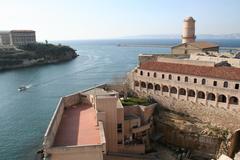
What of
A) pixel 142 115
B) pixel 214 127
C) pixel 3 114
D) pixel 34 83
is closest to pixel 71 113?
pixel 142 115

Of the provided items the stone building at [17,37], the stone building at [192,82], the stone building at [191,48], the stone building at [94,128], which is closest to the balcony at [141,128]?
the stone building at [94,128]

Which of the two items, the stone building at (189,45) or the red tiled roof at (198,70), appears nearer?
the red tiled roof at (198,70)

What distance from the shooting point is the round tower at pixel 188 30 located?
196 ft

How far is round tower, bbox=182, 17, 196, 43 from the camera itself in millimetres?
59609

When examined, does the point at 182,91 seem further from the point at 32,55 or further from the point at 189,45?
the point at 32,55

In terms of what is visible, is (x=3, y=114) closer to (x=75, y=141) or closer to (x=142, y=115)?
(x=142, y=115)

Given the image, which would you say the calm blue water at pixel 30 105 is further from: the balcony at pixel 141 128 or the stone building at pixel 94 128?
the balcony at pixel 141 128

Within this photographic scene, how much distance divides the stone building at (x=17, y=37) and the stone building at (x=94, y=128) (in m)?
123

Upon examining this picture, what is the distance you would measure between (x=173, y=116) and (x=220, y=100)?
6.31 m

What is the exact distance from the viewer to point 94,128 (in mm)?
23469

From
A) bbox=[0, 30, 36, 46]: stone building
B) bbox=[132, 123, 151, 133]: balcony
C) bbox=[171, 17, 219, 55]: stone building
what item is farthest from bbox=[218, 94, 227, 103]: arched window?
bbox=[0, 30, 36, 46]: stone building

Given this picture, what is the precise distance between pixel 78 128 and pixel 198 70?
62.9ft

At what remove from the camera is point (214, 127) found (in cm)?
3334

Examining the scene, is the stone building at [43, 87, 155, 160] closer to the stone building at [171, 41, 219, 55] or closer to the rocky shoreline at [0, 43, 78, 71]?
the stone building at [171, 41, 219, 55]
